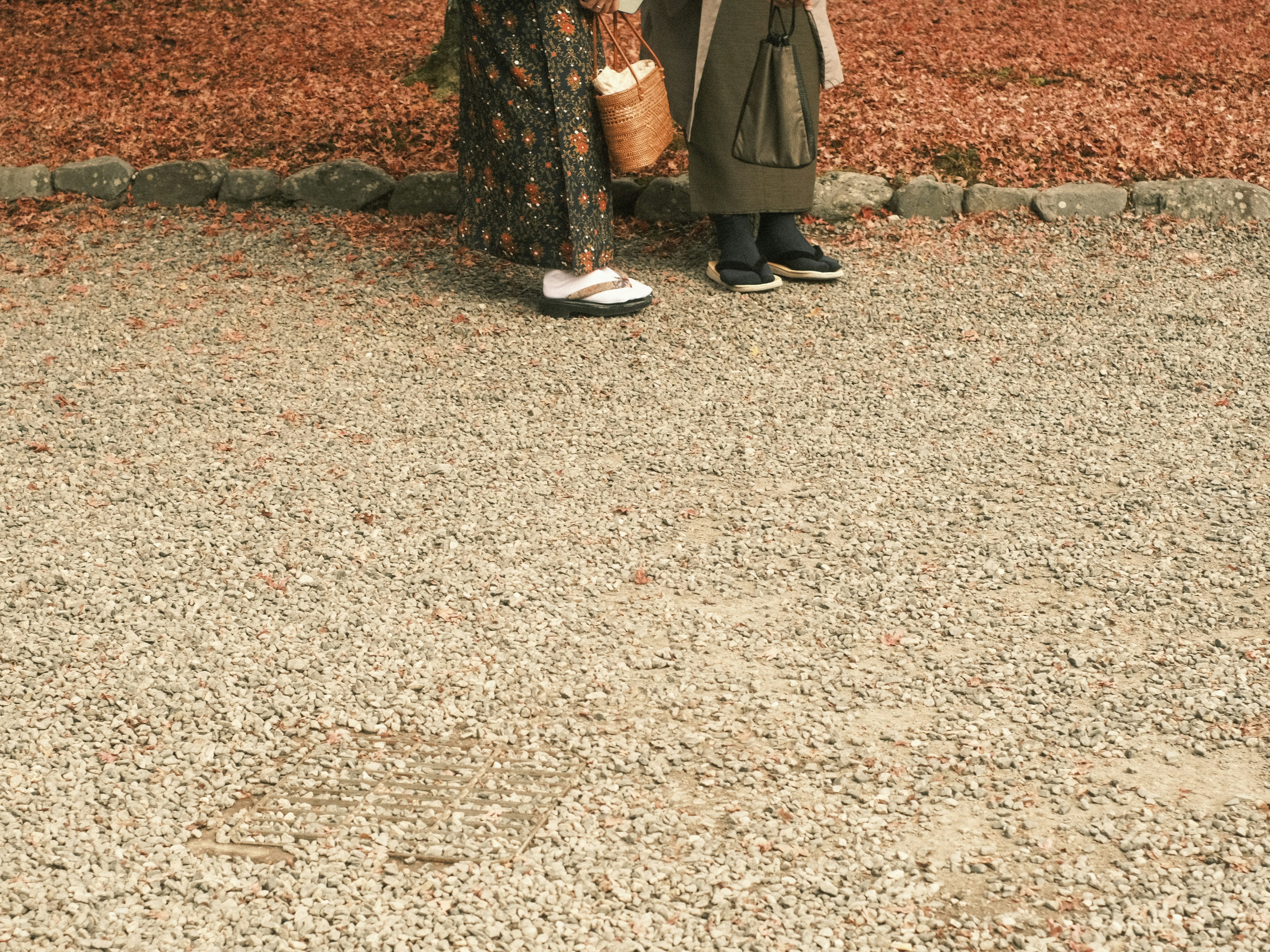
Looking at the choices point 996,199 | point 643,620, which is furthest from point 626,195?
point 643,620

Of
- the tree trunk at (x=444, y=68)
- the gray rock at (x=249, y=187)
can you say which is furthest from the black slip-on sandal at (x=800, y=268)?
the tree trunk at (x=444, y=68)

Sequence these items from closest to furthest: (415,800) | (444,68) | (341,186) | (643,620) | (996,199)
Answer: (415,800), (643,620), (996,199), (341,186), (444,68)

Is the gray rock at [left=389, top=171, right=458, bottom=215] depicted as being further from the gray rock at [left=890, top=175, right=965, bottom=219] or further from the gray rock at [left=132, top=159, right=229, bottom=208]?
the gray rock at [left=890, top=175, right=965, bottom=219]

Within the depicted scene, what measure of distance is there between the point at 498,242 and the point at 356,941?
269 cm

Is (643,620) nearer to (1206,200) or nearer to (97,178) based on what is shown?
(1206,200)

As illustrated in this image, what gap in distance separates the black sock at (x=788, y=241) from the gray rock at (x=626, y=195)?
0.86 meters

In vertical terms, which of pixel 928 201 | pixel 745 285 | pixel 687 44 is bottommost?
pixel 745 285

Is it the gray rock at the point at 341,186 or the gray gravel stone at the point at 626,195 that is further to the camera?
the gray rock at the point at 341,186

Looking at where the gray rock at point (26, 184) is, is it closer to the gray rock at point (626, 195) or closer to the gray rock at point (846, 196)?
the gray rock at point (626, 195)

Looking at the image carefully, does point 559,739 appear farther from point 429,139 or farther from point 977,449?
point 429,139

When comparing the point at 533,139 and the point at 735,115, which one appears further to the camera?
the point at 735,115

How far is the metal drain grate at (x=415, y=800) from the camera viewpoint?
185 centimetres

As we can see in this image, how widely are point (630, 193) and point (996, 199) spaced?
5.09ft

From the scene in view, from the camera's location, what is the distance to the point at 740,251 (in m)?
4.16
